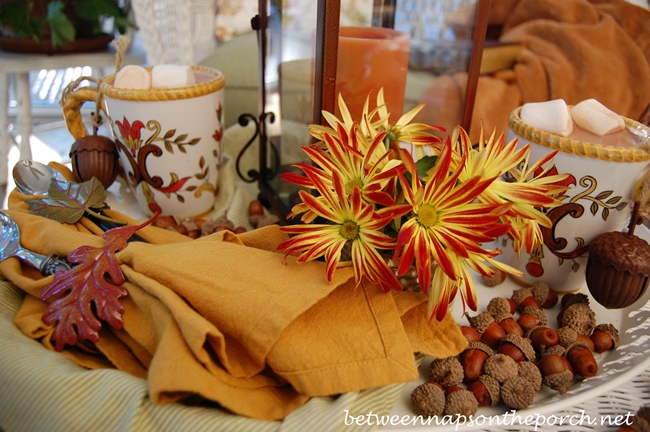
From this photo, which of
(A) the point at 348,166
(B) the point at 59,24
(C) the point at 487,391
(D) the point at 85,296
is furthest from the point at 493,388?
(B) the point at 59,24

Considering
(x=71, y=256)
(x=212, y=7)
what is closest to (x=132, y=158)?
(x=71, y=256)

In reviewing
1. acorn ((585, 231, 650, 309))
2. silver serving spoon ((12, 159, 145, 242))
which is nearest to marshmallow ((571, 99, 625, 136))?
acorn ((585, 231, 650, 309))

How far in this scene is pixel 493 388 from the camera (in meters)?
0.39

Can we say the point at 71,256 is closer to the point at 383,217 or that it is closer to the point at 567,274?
the point at 383,217

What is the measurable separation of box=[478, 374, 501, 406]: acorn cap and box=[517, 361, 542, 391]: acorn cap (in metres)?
0.03

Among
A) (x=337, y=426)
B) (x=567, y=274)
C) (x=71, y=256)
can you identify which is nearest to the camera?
(x=337, y=426)

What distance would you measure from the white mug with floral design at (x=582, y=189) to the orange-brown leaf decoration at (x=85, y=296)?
409 mm

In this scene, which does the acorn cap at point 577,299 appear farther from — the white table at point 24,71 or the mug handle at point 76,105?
the white table at point 24,71

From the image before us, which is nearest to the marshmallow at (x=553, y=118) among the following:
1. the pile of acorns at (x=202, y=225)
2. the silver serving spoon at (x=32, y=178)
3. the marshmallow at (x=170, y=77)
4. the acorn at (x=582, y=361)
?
the acorn at (x=582, y=361)

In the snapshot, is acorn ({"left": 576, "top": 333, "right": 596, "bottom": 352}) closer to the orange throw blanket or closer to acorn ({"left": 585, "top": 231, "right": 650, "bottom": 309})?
acorn ({"left": 585, "top": 231, "right": 650, "bottom": 309})

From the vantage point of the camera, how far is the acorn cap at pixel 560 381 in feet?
1.30

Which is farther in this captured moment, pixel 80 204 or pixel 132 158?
pixel 132 158

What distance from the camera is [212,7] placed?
1.40 metres

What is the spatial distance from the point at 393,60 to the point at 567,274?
0.99 feet
